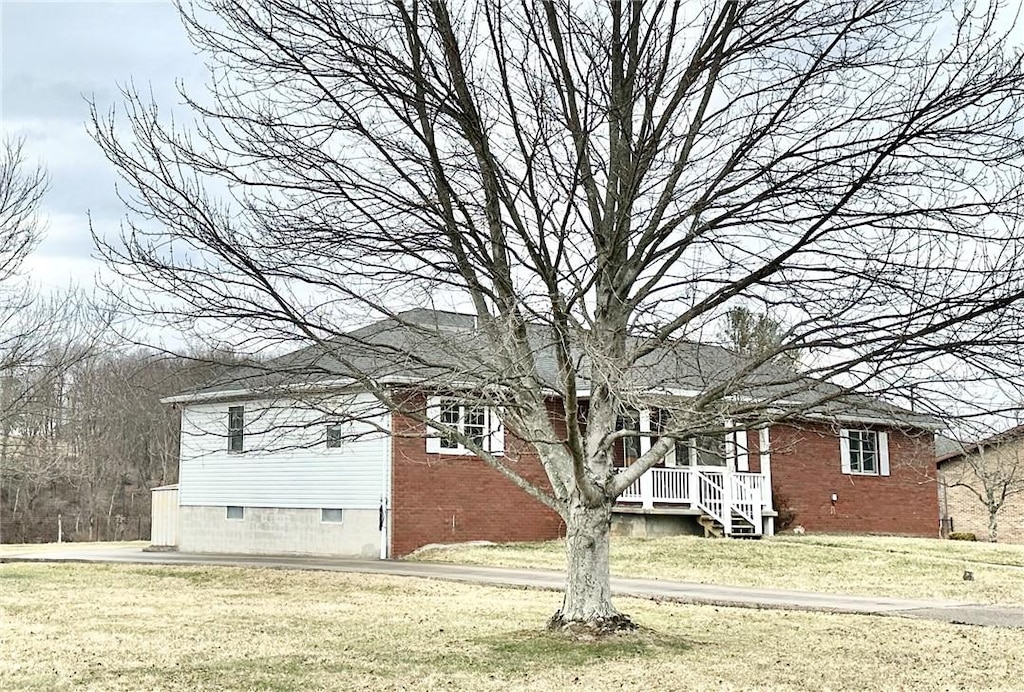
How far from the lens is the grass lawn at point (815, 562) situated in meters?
18.1

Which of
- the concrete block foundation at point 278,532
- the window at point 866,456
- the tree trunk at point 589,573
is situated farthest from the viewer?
the window at point 866,456

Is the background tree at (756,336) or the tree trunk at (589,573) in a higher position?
the background tree at (756,336)

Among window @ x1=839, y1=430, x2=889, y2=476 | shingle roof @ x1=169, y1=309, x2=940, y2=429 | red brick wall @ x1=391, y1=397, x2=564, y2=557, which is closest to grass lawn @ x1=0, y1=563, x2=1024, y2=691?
shingle roof @ x1=169, y1=309, x2=940, y2=429

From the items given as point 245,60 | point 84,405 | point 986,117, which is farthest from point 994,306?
point 84,405

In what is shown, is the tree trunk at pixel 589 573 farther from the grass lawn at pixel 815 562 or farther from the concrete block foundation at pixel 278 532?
the concrete block foundation at pixel 278 532

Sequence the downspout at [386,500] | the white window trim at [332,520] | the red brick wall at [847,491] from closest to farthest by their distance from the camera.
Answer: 1. the downspout at [386,500]
2. the white window trim at [332,520]
3. the red brick wall at [847,491]

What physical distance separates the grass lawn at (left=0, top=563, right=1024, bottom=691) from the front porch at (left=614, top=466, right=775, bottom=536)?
1054 centimetres

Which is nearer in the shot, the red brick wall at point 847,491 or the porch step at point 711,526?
the porch step at point 711,526

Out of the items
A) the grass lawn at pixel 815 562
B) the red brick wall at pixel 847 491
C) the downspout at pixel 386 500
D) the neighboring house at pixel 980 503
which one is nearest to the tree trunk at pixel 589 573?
the grass lawn at pixel 815 562

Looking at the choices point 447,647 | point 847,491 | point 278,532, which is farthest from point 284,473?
point 447,647

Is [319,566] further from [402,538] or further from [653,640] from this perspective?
[653,640]

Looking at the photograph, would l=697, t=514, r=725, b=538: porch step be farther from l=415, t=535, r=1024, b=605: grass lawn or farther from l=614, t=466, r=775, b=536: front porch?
l=415, t=535, r=1024, b=605: grass lawn

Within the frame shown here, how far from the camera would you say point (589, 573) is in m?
11.0

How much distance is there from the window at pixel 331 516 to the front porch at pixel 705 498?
21.1ft
